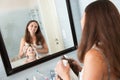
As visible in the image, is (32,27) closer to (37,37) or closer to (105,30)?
(37,37)

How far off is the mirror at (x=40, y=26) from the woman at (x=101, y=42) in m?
0.75

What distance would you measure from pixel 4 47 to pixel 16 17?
0.81 ft

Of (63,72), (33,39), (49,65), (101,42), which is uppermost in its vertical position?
(101,42)

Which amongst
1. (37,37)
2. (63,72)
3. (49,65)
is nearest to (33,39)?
(37,37)

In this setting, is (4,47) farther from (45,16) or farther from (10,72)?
(45,16)

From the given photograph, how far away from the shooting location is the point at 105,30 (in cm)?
94

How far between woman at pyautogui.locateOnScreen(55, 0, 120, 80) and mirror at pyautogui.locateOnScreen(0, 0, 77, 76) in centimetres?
75

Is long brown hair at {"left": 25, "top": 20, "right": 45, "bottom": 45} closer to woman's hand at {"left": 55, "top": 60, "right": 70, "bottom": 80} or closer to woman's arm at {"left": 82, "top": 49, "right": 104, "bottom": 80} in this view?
woman's hand at {"left": 55, "top": 60, "right": 70, "bottom": 80}

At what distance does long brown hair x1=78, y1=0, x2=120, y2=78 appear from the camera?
0.94m

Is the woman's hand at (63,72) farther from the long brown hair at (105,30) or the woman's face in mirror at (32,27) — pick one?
the woman's face in mirror at (32,27)

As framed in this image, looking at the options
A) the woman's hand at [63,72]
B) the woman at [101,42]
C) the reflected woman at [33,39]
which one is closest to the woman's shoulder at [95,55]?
the woman at [101,42]

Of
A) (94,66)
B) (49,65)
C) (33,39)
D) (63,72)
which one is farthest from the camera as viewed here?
(49,65)

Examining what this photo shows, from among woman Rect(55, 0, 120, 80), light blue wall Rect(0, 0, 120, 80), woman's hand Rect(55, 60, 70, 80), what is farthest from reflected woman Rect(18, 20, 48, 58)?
woman Rect(55, 0, 120, 80)

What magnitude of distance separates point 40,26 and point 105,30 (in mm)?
859
